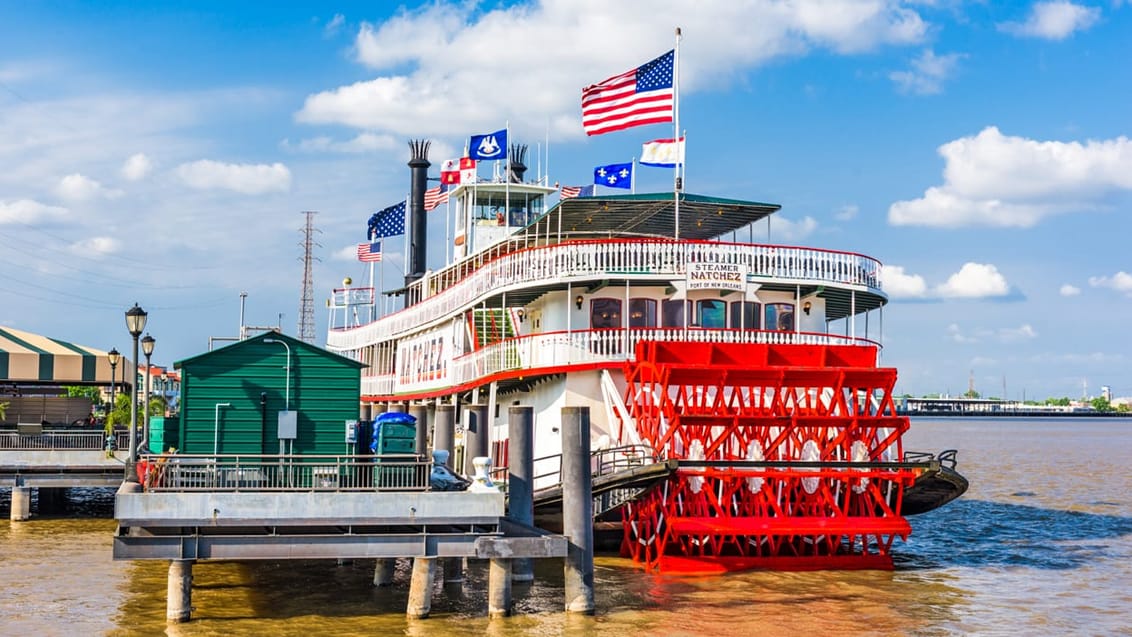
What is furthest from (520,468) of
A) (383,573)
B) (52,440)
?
(52,440)

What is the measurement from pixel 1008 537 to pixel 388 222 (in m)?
21.6

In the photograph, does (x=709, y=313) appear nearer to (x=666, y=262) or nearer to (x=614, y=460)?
(x=666, y=262)

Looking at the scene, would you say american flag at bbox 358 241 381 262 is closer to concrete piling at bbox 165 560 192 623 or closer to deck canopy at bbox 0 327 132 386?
deck canopy at bbox 0 327 132 386

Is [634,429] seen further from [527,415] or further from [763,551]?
[527,415]

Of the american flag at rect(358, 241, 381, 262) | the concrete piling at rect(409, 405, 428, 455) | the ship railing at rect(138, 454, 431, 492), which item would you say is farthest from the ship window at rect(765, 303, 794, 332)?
the american flag at rect(358, 241, 381, 262)

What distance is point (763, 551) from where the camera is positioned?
21062 mm

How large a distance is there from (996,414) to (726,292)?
7456 inches

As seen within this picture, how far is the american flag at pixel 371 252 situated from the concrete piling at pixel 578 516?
25.8 metres

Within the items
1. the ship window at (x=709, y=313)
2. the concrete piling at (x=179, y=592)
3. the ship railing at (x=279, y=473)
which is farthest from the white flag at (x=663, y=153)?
the concrete piling at (x=179, y=592)

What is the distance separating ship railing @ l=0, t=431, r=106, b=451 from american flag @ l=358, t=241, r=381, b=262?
15.0m

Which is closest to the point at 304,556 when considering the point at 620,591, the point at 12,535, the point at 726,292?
the point at 620,591

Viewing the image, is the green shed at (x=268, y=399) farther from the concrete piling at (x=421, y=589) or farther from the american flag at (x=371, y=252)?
the american flag at (x=371, y=252)

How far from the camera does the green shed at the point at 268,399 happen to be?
16328mm

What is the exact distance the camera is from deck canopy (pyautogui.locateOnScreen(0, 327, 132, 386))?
29.0 metres
